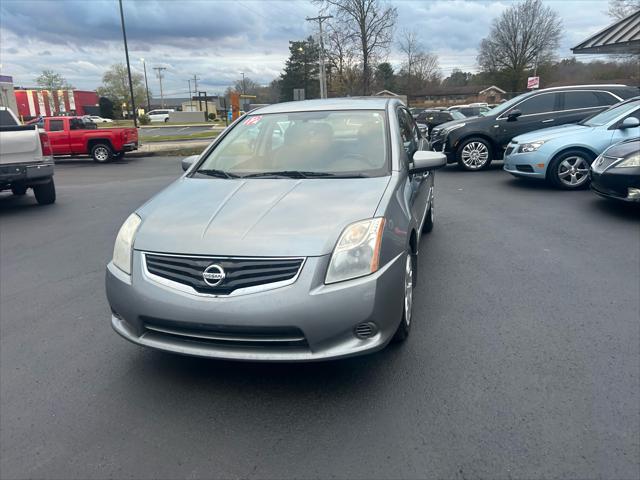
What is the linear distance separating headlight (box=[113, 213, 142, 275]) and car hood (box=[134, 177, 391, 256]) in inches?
2.7

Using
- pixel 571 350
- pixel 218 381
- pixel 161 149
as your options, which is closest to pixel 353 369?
pixel 218 381

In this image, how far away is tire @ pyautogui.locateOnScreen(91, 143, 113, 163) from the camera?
1873cm

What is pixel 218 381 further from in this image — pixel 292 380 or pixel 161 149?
pixel 161 149

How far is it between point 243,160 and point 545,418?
288 cm

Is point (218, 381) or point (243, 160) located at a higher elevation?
point (243, 160)

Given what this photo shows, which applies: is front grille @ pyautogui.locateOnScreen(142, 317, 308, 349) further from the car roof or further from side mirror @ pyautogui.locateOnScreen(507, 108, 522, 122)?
side mirror @ pyautogui.locateOnScreen(507, 108, 522, 122)

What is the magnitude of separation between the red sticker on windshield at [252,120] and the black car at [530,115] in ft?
26.5

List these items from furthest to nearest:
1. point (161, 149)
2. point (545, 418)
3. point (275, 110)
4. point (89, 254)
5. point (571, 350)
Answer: point (161, 149), point (89, 254), point (275, 110), point (571, 350), point (545, 418)

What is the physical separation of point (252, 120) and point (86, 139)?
16.5 metres

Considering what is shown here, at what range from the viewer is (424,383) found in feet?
9.85

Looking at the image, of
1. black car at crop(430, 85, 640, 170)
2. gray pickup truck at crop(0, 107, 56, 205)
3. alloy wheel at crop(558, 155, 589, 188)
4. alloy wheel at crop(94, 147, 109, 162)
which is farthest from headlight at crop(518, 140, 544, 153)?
alloy wheel at crop(94, 147, 109, 162)

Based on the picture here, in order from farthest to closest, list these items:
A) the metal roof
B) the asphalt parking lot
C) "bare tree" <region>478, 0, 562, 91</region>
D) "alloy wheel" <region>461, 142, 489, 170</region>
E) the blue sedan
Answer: "bare tree" <region>478, 0, 562, 91</region> < the metal roof < "alloy wheel" <region>461, 142, 489, 170</region> < the blue sedan < the asphalt parking lot

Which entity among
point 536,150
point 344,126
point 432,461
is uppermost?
point 344,126

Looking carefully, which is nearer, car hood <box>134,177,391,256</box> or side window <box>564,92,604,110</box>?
car hood <box>134,177,391,256</box>
